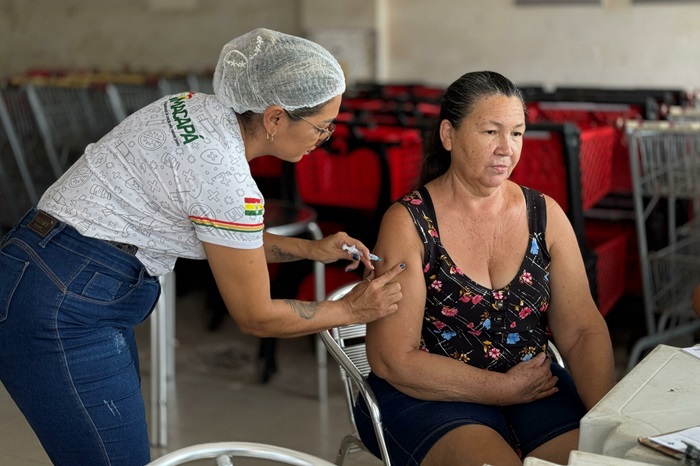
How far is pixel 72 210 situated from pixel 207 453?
0.60 m

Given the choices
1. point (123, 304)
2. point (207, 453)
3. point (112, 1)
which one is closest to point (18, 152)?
point (112, 1)

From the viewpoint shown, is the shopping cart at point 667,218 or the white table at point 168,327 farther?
the shopping cart at point 667,218

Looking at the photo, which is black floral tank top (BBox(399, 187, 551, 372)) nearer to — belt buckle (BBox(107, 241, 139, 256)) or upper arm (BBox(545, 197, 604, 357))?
upper arm (BBox(545, 197, 604, 357))

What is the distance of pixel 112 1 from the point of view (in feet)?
27.7

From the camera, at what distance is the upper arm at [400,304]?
2227mm

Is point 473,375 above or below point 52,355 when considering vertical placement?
below

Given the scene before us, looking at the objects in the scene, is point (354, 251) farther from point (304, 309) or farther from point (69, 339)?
point (69, 339)

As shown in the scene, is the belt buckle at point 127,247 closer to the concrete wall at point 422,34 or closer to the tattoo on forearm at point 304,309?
the tattoo on forearm at point 304,309

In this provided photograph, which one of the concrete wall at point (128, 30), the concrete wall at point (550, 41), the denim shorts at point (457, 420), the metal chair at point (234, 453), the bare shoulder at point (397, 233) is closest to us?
the metal chair at point (234, 453)

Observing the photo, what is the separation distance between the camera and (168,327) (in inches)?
160

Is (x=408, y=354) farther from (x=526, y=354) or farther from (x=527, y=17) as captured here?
(x=527, y=17)

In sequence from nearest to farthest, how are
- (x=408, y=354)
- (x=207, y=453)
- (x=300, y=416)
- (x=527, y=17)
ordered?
1. (x=207, y=453)
2. (x=408, y=354)
3. (x=300, y=416)
4. (x=527, y=17)

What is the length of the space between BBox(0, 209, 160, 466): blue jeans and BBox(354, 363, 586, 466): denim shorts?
1.94ft

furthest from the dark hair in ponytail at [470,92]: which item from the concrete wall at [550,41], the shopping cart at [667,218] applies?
the concrete wall at [550,41]
